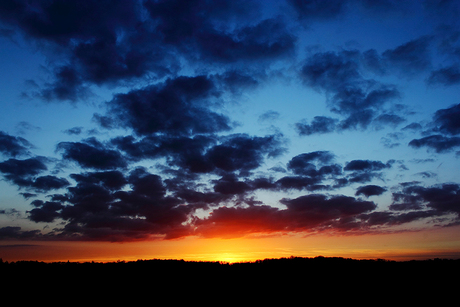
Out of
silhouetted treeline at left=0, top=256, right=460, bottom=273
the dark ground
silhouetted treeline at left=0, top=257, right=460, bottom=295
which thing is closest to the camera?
the dark ground

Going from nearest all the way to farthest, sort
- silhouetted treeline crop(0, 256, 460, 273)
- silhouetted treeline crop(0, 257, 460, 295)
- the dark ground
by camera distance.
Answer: the dark ground, silhouetted treeline crop(0, 257, 460, 295), silhouetted treeline crop(0, 256, 460, 273)

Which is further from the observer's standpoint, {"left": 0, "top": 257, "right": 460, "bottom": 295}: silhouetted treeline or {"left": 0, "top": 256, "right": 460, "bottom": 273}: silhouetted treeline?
{"left": 0, "top": 256, "right": 460, "bottom": 273}: silhouetted treeline

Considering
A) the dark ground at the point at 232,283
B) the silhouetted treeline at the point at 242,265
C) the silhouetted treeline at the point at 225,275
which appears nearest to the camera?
the dark ground at the point at 232,283

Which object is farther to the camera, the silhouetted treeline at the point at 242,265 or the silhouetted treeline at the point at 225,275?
the silhouetted treeline at the point at 242,265

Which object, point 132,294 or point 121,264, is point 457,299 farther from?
point 121,264

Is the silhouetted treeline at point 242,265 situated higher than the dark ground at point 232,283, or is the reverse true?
the silhouetted treeline at point 242,265

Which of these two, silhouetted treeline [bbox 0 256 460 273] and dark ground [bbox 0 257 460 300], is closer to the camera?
dark ground [bbox 0 257 460 300]

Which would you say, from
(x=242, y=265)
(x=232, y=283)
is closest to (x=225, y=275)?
(x=232, y=283)

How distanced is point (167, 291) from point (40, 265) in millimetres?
25252

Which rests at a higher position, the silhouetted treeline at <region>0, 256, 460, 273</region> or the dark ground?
the silhouetted treeline at <region>0, 256, 460, 273</region>

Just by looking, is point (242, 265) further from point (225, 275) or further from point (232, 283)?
point (232, 283)

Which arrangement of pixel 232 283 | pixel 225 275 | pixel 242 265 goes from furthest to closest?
pixel 242 265
pixel 225 275
pixel 232 283

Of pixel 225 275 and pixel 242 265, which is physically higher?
pixel 242 265

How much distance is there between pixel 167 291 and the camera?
1757 inches
